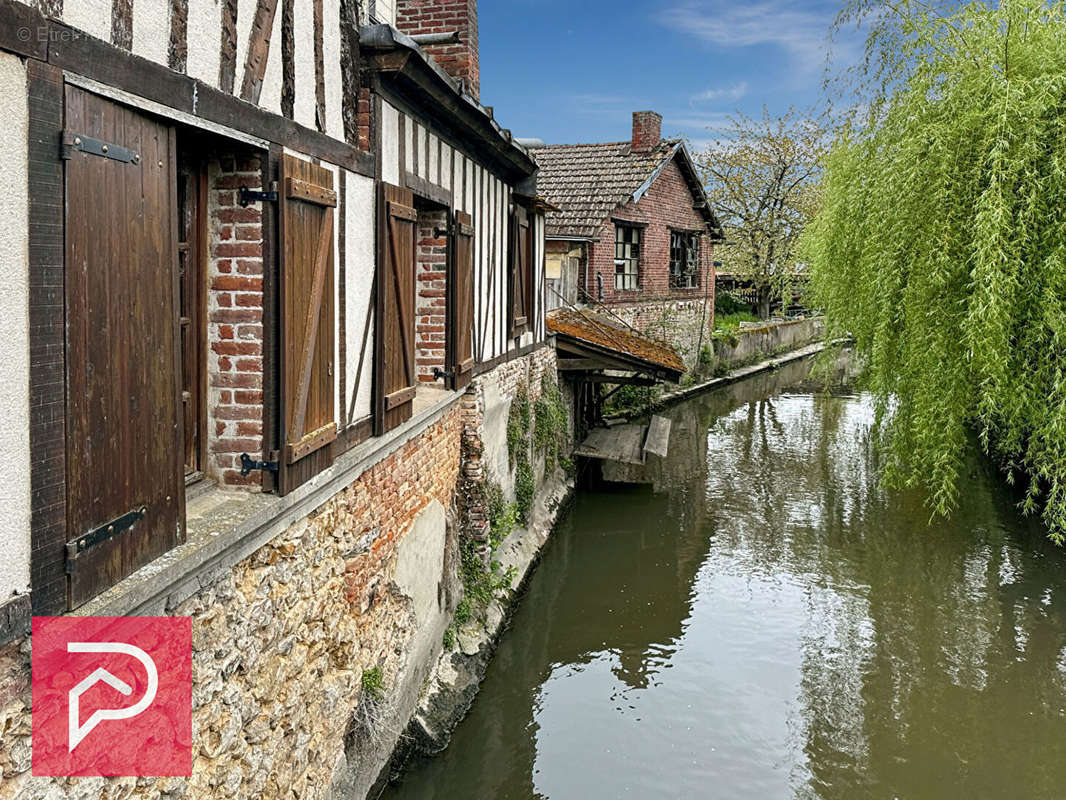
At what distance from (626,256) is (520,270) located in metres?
11.1

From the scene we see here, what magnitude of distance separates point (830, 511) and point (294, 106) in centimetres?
1051

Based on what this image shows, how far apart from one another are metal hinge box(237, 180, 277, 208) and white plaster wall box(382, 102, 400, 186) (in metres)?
1.79

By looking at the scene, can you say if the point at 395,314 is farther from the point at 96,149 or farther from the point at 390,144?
the point at 96,149

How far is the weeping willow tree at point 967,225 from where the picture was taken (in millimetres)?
7156

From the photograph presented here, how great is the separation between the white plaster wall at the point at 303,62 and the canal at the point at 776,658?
420 centimetres

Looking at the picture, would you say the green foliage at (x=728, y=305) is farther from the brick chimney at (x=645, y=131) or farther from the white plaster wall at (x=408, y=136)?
the white plaster wall at (x=408, y=136)

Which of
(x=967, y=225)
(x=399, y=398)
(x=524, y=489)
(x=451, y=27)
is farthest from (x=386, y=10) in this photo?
(x=524, y=489)

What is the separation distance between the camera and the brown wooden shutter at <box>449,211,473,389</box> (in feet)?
25.2

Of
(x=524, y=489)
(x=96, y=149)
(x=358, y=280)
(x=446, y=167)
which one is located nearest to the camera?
(x=96, y=149)

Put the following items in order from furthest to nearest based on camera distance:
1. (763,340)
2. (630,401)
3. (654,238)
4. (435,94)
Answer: (763,340)
(654,238)
(630,401)
(435,94)

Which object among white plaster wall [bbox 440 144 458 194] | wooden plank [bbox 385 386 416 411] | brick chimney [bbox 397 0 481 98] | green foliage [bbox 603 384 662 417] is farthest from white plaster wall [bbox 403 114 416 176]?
green foliage [bbox 603 384 662 417]

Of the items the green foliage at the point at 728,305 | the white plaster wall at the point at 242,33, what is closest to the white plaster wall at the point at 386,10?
the white plaster wall at the point at 242,33

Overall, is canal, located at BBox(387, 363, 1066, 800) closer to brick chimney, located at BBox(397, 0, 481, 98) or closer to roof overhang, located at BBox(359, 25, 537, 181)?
roof overhang, located at BBox(359, 25, 537, 181)

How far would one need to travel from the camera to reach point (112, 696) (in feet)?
9.61
